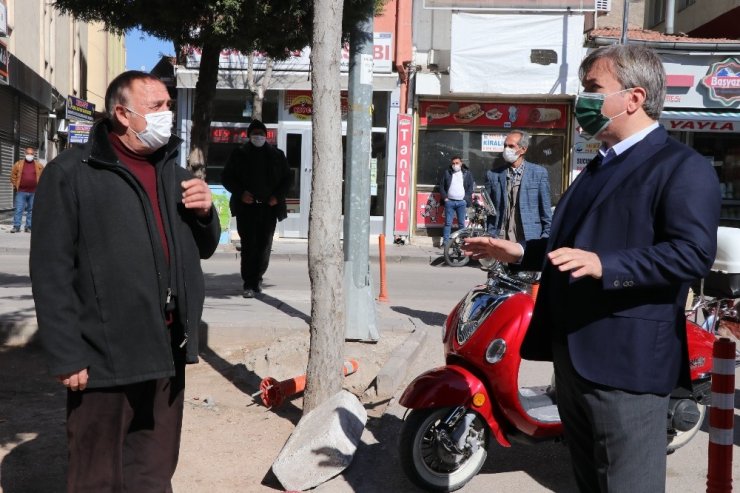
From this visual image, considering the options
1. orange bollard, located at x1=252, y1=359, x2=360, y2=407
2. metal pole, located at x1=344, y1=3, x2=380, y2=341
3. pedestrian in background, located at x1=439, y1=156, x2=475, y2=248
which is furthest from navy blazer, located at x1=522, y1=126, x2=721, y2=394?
pedestrian in background, located at x1=439, y1=156, x2=475, y2=248

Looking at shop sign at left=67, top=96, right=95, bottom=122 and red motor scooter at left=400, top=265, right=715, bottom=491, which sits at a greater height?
shop sign at left=67, top=96, right=95, bottom=122

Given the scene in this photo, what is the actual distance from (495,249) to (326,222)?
6.95 ft

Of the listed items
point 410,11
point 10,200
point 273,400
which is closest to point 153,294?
point 273,400

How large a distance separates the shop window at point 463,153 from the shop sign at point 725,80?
11.9ft

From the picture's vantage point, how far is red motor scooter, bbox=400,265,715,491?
4.16 metres

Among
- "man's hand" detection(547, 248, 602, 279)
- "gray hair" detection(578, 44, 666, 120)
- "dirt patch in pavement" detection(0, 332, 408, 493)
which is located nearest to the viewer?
"man's hand" detection(547, 248, 602, 279)

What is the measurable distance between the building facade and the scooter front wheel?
17929 millimetres

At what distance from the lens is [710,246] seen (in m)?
2.39

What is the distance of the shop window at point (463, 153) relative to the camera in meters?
19.1

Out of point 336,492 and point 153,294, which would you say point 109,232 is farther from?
point 336,492

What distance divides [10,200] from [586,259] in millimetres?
26449

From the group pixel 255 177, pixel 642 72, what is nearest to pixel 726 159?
pixel 255 177

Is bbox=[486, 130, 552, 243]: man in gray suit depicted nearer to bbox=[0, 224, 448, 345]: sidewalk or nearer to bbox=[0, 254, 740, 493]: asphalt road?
bbox=[0, 254, 740, 493]: asphalt road

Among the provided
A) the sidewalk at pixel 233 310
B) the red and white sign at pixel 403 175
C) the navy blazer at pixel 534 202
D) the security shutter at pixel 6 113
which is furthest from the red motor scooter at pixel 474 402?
the security shutter at pixel 6 113
